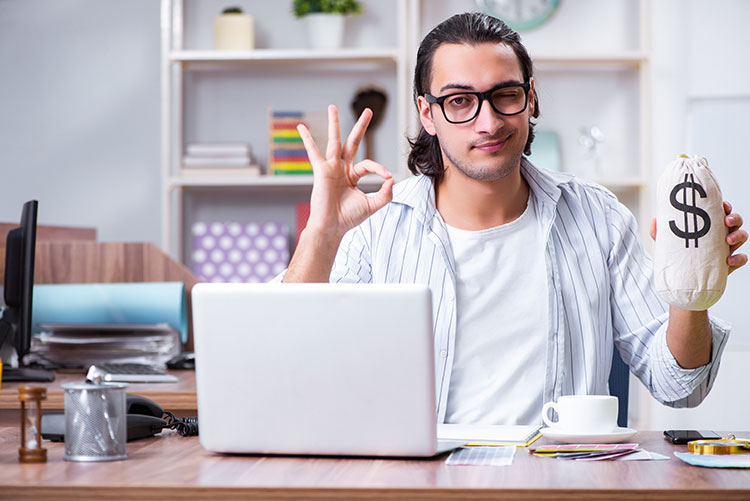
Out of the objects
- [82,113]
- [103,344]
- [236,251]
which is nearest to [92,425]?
[103,344]

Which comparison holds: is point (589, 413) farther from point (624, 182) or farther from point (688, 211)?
point (624, 182)

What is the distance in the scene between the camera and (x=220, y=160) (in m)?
3.58

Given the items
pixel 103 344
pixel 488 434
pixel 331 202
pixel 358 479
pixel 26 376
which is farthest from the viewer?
pixel 103 344

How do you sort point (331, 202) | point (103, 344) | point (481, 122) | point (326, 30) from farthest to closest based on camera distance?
point (326, 30)
point (103, 344)
point (481, 122)
point (331, 202)

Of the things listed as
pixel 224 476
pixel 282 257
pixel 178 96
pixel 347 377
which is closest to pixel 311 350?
pixel 347 377

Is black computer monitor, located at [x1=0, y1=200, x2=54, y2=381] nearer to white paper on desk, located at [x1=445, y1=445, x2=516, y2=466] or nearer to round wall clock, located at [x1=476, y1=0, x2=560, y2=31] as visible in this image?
white paper on desk, located at [x1=445, y1=445, x2=516, y2=466]

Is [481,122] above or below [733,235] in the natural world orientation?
above

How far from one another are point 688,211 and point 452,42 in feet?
2.59

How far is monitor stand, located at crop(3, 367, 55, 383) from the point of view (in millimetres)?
2184

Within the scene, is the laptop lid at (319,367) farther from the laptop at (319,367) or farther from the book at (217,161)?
the book at (217,161)

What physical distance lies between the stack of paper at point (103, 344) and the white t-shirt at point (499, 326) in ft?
3.28

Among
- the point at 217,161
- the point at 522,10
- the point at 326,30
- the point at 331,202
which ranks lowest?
the point at 331,202

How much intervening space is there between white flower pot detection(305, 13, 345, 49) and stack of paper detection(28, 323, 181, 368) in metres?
1.58

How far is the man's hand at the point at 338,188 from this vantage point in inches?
58.1
